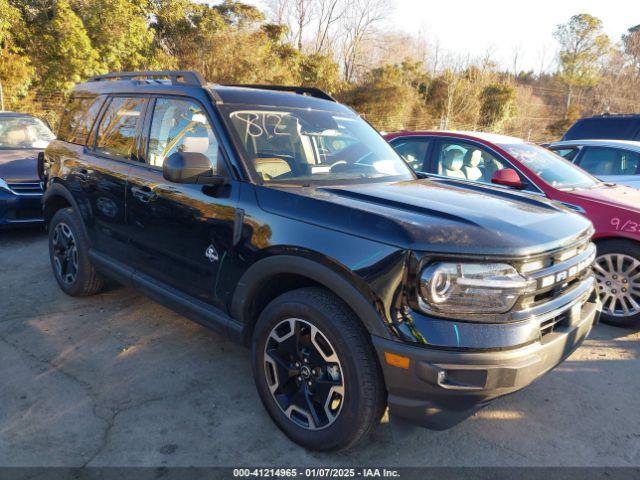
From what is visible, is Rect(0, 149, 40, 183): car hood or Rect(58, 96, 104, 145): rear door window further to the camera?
Rect(0, 149, 40, 183): car hood

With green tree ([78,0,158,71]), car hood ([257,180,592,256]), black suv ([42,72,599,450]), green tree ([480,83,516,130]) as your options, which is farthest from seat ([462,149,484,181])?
green tree ([480,83,516,130])

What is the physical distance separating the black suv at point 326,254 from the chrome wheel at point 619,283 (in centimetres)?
167

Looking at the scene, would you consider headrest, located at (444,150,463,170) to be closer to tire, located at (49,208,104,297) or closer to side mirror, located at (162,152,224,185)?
side mirror, located at (162,152,224,185)

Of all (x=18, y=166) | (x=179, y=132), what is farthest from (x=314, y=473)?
(x=18, y=166)

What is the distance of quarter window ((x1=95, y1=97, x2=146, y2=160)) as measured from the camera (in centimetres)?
372

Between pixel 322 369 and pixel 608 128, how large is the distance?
9.30m

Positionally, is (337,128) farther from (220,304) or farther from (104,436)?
(104,436)

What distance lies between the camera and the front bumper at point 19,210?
619cm

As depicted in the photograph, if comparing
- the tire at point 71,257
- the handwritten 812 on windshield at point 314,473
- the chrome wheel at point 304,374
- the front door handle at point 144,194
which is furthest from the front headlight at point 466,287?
the tire at point 71,257

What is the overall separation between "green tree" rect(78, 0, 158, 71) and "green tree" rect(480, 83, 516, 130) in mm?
20338

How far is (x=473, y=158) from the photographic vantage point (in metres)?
5.39

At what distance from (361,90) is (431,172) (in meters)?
23.8

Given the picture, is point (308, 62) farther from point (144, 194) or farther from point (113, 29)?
point (144, 194)

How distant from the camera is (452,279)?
215cm
